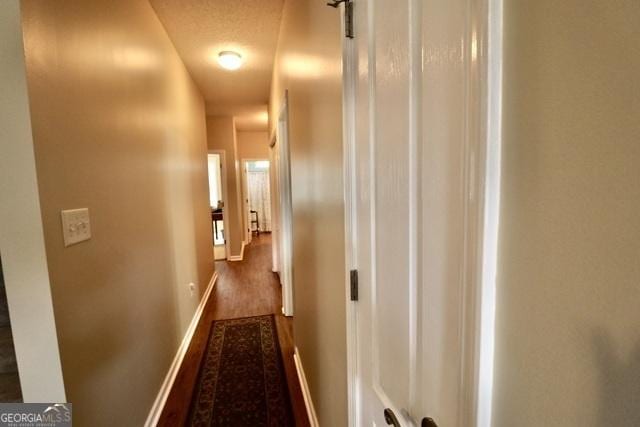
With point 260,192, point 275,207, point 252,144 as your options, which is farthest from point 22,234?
point 260,192

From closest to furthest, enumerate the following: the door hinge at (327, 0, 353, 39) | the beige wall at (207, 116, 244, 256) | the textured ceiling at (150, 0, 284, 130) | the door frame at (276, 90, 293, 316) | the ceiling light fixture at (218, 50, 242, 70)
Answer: the door hinge at (327, 0, 353, 39)
the textured ceiling at (150, 0, 284, 130)
the ceiling light fixture at (218, 50, 242, 70)
the door frame at (276, 90, 293, 316)
the beige wall at (207, 116, 244, 256)

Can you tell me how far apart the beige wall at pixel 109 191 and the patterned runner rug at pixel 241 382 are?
31 centimetres

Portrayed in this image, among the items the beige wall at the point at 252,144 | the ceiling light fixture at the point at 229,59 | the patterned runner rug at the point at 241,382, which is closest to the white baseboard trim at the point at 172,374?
the patterned runner rug at the point at 241,382

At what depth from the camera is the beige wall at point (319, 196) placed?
1098 millimetres

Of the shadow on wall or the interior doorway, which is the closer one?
the shadow on wall

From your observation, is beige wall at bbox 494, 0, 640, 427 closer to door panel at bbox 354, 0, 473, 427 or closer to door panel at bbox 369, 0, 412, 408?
door panel at bbox 354, 0, 473, 427

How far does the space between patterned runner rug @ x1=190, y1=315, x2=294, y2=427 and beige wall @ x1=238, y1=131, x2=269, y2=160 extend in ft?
16.0

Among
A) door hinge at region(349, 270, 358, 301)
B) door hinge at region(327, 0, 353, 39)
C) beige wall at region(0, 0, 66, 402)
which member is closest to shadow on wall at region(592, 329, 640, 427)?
door hinge at region(349, 270, 358, 301)

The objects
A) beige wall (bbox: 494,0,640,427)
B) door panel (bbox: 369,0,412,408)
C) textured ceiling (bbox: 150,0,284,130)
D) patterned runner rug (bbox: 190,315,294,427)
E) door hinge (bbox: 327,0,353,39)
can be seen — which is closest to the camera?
beige wall (bbox: 494,0,640,427)

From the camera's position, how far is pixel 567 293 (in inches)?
12.5

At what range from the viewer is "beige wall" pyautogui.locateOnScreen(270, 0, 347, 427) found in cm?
110

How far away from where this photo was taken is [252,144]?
712cm

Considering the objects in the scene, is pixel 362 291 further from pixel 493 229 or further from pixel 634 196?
pixel 634 196

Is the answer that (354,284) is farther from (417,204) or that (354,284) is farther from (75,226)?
(75,226)
